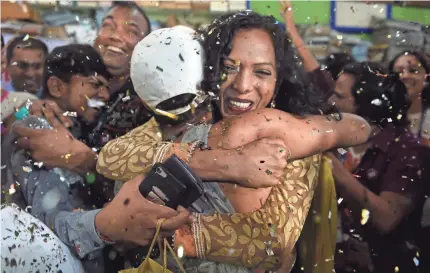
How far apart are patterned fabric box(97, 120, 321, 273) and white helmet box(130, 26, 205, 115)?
77mm

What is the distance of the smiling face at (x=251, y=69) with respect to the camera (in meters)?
1.07

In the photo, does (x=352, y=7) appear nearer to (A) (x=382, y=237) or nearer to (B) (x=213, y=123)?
(B) (x=213, y=123)

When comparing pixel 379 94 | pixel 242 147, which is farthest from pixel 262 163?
pixel 379 94

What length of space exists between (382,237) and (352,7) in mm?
465

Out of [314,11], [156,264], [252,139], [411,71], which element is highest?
[314,11]

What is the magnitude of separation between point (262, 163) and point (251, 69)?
0.58 ft

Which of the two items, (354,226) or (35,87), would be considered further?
(35,87)

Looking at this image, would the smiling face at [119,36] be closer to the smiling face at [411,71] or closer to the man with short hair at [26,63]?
the man with short hair at [26,63]

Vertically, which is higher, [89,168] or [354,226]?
[89,168]

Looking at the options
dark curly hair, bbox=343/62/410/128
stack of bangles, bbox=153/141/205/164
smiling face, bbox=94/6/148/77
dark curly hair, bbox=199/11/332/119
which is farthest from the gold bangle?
dark curly hair, bbox=343/62/410/128

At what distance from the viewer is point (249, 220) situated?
1094 millimetres

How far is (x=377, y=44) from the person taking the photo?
1.12 metres

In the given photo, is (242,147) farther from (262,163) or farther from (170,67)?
(170,67)

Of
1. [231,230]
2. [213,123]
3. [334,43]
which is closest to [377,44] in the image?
[334,43]
